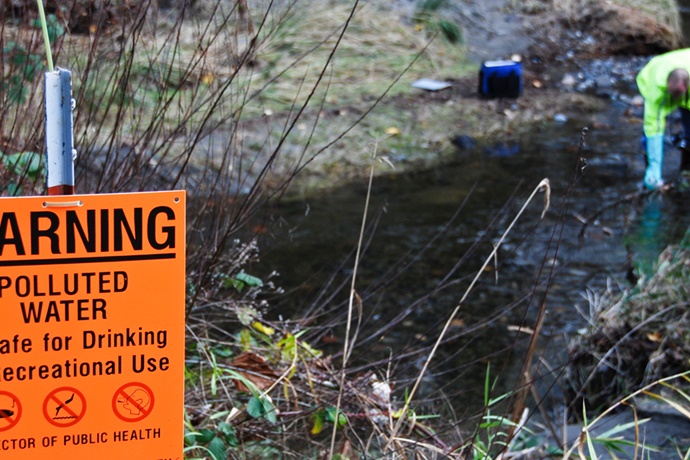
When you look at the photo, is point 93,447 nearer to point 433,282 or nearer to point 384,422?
point 384,422

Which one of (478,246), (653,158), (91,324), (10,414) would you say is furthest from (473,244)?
(10,414)

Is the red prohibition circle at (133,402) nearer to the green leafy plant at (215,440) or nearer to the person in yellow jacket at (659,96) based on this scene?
the green leafy plant at (215,440)

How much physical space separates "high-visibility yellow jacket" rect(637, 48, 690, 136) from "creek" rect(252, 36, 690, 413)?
0.65m

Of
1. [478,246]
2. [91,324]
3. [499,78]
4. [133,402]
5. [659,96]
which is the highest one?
[91,324]

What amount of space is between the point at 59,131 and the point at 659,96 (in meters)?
6.66

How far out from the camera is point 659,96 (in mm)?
7711

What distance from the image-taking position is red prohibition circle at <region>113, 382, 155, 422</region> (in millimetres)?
2025

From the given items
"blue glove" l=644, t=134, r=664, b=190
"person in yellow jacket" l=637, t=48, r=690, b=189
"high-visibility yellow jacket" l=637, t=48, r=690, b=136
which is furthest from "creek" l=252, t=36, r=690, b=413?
"high-visibility yellow jacket" l=637, t=48, r=690, b=136

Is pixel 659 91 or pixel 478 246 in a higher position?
pixel 478 246

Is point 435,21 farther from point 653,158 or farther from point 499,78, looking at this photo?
point 653,158

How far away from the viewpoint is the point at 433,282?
6.25m

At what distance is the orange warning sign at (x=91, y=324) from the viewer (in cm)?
193

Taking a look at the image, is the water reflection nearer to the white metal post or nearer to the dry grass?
the dry grass

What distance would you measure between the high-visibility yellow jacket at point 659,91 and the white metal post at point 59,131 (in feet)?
21.5
